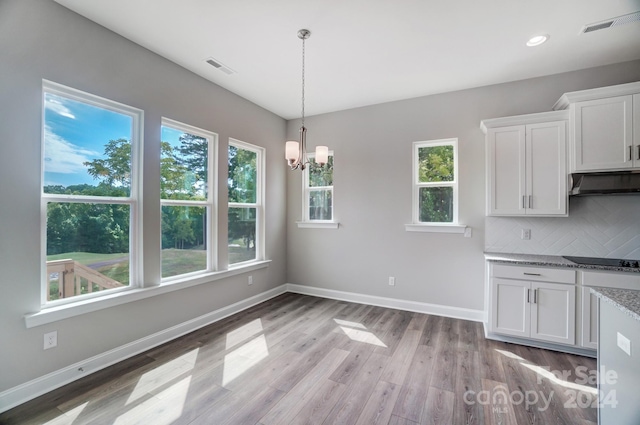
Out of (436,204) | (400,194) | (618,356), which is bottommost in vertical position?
(618,356)

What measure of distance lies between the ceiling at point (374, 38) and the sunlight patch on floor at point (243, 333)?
3.10 meters

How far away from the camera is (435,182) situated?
13.0ft

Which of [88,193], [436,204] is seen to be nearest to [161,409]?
[88,193]

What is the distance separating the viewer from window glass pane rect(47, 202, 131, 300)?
2268 millimetres

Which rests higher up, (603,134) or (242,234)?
(603,134)

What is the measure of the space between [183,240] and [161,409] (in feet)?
5.80

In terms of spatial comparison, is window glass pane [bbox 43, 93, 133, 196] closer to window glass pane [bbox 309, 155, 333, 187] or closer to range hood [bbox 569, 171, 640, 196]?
window glass pane [bbox 309, 155, 333, 187]

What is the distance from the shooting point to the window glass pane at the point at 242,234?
395 cm

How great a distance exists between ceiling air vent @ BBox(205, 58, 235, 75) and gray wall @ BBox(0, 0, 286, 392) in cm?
36

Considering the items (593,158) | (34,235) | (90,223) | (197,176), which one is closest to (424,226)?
(593,158)

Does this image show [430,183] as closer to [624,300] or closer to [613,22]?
[613,22]

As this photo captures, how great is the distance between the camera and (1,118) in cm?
195

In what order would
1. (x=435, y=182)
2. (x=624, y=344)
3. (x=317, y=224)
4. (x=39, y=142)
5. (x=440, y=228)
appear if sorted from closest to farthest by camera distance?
(x=624, y=344) → (x=39, y=142) → (x=440, y=228) → (x=435, y=182) → (x=317, y=224)

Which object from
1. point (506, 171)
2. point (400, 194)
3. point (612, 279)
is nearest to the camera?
point (612, 279)
